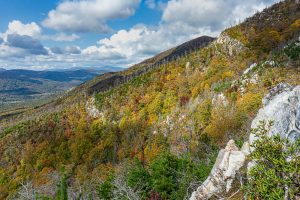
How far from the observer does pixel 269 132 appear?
2252 cm

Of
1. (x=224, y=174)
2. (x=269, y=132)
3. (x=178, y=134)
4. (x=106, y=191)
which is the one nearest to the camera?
(x=269, y=132)

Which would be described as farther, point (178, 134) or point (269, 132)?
point (178, 134)

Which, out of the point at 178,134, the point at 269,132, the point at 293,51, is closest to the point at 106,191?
the point at 269,132

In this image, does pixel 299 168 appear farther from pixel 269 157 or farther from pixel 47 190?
pixel 47 190

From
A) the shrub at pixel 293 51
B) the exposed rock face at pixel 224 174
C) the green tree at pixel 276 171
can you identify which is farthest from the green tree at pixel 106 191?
the shrub at pixel 293 51

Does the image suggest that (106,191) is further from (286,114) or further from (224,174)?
(286,114)

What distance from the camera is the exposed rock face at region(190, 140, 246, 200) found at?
83.6 ft

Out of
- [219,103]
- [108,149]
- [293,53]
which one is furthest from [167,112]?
[293,53]

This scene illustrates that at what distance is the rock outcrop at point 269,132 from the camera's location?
2056cm

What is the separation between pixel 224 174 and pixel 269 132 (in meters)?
5.78

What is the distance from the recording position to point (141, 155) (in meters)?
164

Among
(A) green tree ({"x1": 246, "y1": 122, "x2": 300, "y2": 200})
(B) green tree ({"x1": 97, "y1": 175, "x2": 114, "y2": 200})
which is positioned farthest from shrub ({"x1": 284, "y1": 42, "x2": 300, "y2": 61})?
(A) green tree ({"x1": 246, "y1": 122, "x2": 300, "y2": 200})

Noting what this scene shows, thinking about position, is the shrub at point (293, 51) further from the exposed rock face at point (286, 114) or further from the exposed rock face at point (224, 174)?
the exposed rock face at point (286, 114)

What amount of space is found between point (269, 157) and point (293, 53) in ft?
423
